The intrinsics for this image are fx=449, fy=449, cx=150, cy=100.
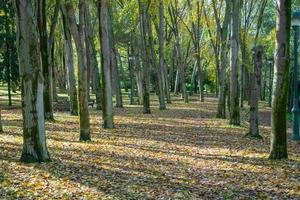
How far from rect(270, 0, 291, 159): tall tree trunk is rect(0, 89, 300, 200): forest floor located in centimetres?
59

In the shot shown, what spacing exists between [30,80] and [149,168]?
10.0 ft

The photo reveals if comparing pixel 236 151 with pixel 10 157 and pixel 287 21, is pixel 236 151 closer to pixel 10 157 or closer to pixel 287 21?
pixel 287 21

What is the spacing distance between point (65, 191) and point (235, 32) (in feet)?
38.7

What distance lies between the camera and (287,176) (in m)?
8.80

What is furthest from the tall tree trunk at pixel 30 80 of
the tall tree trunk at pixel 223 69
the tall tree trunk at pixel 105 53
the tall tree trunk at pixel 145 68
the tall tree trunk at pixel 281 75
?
the tall tree trunk at pixel 145 68

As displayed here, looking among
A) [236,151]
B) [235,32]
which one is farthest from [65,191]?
[235,32]

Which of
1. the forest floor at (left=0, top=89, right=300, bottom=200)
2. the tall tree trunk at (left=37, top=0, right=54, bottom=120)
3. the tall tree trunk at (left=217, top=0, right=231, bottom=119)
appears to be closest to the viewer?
the forest floor at (left=0, top=89, right=300, bottom=200)

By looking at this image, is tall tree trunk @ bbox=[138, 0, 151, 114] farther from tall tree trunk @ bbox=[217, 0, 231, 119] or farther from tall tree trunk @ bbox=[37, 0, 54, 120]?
tall tree trunk @ bbox=[37, 0, 54, 120]

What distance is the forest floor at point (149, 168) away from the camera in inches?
293

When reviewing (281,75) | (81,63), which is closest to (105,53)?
(81,63)

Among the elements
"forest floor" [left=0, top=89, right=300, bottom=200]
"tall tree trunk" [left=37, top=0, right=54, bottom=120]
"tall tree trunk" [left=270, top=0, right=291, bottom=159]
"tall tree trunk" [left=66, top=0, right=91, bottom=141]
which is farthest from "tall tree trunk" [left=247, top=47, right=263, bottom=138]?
"tall tree trunk" [left=37, top=0, right=54, bottom=120]

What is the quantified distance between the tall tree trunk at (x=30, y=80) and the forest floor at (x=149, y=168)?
0.45m

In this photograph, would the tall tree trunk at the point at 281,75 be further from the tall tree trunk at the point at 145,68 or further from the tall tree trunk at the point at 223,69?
the tall tree trunk at the point at 145,68

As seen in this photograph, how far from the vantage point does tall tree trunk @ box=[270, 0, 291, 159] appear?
31.2ft
